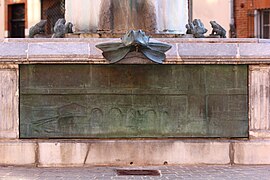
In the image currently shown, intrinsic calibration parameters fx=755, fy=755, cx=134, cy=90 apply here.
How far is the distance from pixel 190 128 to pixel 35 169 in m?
2.21

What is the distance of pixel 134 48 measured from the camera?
1012cm

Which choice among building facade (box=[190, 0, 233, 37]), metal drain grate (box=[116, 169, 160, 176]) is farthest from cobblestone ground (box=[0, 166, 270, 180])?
building facade (box=[190, 0, 233, 37])

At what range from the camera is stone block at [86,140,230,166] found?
33.9 ft

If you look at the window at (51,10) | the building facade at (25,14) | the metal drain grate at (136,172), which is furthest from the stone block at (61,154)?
the window at (51,10)

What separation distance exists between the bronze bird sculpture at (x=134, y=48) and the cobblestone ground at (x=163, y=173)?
1485 mm

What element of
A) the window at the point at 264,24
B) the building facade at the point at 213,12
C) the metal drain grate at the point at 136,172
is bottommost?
the metal drain grate at the point at 136,172

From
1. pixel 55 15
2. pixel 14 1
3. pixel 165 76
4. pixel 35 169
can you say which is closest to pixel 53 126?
pixel 35 169

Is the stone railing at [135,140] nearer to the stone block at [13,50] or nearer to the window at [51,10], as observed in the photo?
the stone block at [13,50]

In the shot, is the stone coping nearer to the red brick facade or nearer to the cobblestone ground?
the cobblestone ground

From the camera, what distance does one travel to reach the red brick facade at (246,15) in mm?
25469

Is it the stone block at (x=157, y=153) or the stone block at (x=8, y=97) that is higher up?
the stone block at (x=8, y=97)

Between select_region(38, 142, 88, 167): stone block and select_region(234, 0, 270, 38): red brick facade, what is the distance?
15.9 m

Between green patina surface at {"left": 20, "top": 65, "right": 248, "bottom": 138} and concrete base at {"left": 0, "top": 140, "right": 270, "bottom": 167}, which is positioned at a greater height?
green patina surface at {"left": 20, "top": 65, "right": 248, "bottom": 138}

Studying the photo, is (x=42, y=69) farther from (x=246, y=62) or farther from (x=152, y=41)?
(x=246, y=62)
